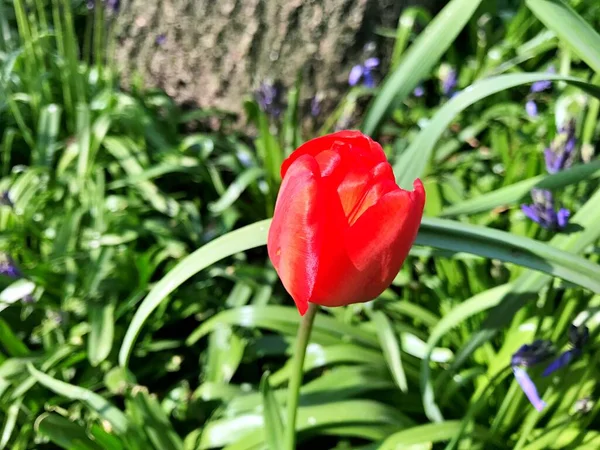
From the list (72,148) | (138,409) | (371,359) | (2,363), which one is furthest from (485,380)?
(72,148)

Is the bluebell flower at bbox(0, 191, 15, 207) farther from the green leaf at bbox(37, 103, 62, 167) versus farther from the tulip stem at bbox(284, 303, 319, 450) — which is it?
the tulip stem at bbox(284, 303, 319, 450)

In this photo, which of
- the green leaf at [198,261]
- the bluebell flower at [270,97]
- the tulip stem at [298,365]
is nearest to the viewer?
the tulip stem at [298,365]

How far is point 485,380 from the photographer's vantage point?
4.31 feet

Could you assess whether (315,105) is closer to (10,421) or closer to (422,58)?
(422,58)

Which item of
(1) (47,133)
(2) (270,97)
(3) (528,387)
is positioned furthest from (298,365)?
(1) (47,133)

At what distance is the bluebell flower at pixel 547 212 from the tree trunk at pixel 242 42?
3.62 feet

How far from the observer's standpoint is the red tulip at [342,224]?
1.92ft

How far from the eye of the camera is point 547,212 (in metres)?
1.02

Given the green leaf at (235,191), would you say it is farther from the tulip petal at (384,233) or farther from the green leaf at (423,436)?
→ the tulip petal at (384,233)

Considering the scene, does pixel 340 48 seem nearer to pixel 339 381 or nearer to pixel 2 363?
pixel 339 381

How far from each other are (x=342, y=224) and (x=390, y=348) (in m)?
0.76

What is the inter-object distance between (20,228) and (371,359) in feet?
3.23

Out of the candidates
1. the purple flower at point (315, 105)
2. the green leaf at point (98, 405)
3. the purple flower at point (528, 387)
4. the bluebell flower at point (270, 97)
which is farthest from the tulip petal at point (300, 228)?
the purple flower at point (315, 105)

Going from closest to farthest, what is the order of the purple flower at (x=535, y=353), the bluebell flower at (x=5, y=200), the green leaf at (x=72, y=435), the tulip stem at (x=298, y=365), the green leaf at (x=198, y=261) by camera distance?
1. the tulip stem at (x=298, y=365)
2. the green leaf at (x=198, y=261)
3. the purple flower at (x=535, y=353)
4. the green leaf at (x=72, y=435)
5. the bluebell flower at (x=5, y=200)
